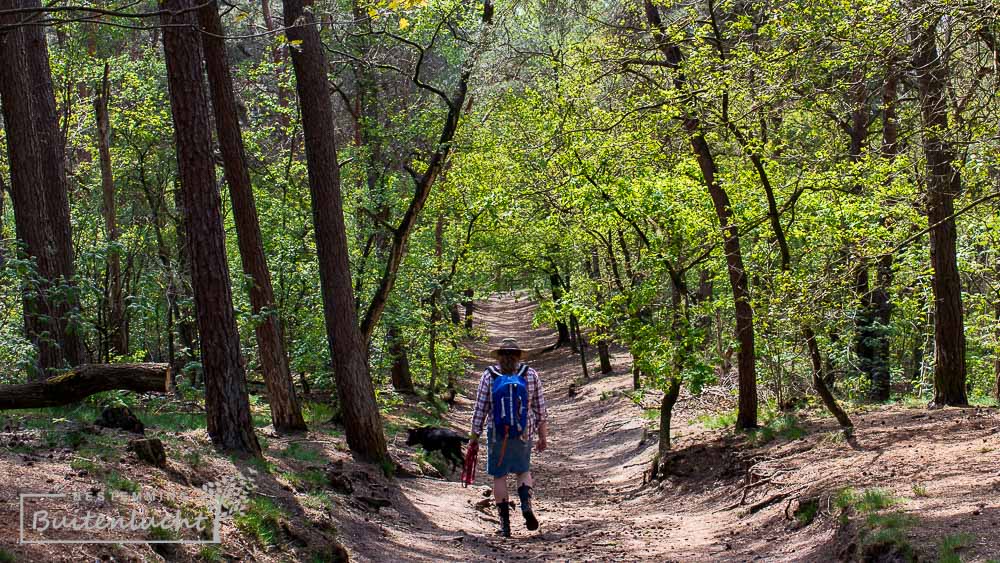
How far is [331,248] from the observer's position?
11.9 metres

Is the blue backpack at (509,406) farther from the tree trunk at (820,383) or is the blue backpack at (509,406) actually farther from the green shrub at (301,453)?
the tree trunk at (820,383)

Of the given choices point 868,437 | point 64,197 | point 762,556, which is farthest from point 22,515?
point 868,437

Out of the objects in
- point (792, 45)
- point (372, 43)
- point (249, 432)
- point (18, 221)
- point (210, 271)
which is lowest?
point (249, 432)

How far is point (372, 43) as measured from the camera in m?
17.6

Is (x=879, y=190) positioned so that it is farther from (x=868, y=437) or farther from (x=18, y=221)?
(x=18, y=221)

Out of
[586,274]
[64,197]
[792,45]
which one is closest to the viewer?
[792,45]

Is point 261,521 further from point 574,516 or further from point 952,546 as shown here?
point 574,516

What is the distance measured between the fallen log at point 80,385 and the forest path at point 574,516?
2.57 meters

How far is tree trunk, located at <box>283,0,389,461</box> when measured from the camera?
1190 cm

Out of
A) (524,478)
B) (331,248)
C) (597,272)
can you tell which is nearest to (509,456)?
(524,478)

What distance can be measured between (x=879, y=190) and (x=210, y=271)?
10.3 m

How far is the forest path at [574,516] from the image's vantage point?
336 inches

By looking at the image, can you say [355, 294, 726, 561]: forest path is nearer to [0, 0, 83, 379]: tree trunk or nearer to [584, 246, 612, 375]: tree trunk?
[0, 0, 83, 379]: tree trunk

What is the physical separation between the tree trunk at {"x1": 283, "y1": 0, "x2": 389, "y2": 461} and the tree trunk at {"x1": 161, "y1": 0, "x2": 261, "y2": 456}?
289 centimetres
